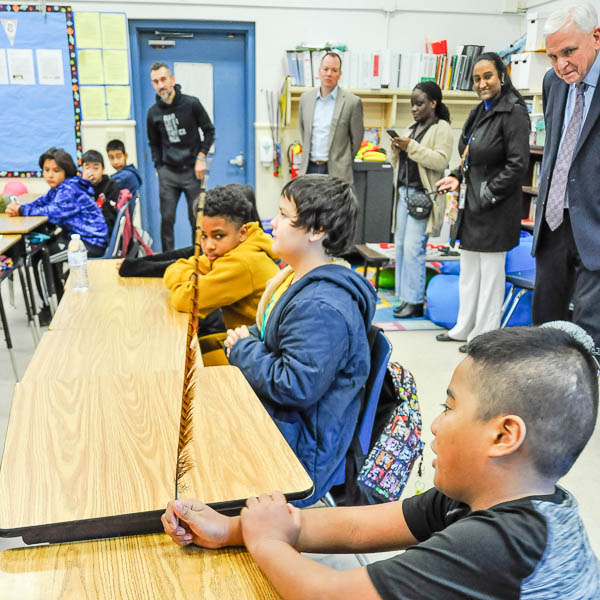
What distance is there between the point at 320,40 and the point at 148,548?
18.9 ft

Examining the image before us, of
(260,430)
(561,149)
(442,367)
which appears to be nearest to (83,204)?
(442,367)

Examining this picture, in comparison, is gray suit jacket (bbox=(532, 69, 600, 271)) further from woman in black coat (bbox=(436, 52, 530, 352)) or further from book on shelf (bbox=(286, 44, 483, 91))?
book on shelf (bbox=(286, 44, 483, 91))

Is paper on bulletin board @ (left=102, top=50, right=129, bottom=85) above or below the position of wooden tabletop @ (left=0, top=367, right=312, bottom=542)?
above

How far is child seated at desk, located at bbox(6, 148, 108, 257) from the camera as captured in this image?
3898mm

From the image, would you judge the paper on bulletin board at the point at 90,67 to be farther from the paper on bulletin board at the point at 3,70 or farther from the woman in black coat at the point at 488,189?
the woman in black coat at the point at 488,189

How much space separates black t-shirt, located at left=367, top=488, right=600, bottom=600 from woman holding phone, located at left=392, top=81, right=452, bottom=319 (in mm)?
3353

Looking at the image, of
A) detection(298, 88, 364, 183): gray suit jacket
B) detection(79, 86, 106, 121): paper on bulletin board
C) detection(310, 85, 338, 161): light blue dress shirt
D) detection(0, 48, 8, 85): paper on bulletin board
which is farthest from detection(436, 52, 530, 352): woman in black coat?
detection(0, 48, 8, 85): paper on bulletin board

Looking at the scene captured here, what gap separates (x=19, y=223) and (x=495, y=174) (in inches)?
113

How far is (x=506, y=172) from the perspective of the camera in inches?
126

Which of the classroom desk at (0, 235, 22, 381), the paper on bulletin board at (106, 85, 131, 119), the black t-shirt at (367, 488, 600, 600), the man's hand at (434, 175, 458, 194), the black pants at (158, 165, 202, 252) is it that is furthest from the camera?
the paper on bulletin board at (106, 85, 131, 119)

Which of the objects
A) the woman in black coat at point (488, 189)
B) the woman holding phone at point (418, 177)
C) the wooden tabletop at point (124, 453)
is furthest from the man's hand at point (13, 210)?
the wooden tabletop at point (124, 453)

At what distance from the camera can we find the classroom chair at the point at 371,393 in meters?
1.44

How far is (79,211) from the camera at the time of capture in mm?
3938

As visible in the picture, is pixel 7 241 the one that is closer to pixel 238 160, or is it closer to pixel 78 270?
pixel 78 270
